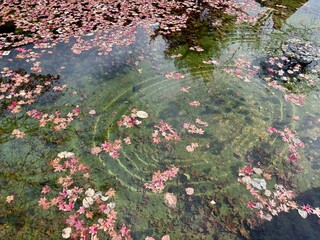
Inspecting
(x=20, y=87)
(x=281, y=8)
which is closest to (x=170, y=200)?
(x=20, y=87)

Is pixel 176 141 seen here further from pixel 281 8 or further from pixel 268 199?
pixel 281 8

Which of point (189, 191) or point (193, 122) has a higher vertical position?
point (193, 122)

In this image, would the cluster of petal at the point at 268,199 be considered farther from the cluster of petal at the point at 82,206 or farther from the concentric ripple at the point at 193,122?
the cluster of petal at the point at 82,206

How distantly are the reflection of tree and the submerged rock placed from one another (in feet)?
3.82

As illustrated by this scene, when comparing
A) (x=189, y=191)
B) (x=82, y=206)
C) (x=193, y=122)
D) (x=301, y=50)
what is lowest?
(x=82, y=206)

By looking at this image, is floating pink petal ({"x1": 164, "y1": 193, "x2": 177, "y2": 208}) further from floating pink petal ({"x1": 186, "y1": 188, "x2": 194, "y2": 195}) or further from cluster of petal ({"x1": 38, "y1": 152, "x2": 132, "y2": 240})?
cluster of petal ({"x1": 38, "y1": 152, "x2": 132, "y2": 240})

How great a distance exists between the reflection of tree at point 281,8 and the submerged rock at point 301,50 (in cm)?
116

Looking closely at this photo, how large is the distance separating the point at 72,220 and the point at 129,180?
1068 mm

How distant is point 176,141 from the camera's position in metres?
5.11

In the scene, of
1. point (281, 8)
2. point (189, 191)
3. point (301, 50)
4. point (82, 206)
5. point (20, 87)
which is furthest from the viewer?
point (281, 8)

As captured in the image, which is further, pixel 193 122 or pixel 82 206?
pixel 193 122

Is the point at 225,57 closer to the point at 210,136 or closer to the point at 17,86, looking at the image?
the point at 210,136

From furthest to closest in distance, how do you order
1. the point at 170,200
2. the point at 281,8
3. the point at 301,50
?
the point at 281,8 < the point at 301,50 < the point at 170,200

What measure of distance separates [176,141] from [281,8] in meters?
8.17
